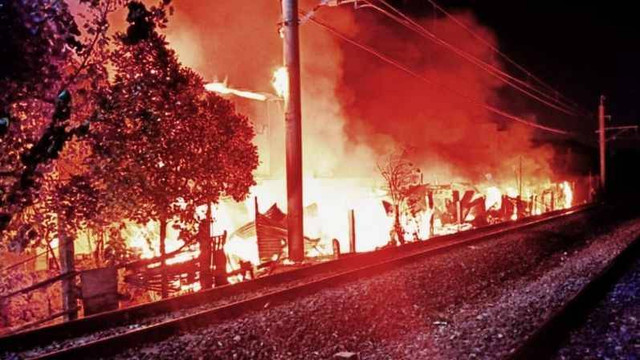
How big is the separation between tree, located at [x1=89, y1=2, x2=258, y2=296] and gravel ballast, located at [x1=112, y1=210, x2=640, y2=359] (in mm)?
3889

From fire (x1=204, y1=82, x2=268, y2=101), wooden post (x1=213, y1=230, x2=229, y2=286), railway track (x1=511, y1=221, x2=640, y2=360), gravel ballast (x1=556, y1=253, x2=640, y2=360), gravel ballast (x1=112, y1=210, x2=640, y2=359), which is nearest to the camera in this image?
railway track (x1=511, y1=221, x2=640, y2=360)

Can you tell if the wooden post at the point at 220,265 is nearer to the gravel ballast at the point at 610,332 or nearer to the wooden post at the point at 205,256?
the wooden post at the point at 205,256

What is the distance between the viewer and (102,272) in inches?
419

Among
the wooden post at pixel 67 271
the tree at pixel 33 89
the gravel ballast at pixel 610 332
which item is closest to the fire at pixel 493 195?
the gravel ballast at pixel 610 332

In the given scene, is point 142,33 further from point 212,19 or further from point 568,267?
point 212,19

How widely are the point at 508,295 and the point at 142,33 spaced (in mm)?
8249

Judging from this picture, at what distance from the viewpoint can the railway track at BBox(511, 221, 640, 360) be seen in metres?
6.88

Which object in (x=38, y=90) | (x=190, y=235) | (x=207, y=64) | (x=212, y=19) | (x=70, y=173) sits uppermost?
(x=212, y=19)

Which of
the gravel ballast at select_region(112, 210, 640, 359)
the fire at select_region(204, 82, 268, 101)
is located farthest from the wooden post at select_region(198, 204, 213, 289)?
the fire at select_region(204, 82, 268, 101)

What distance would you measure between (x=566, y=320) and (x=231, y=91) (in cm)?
1881

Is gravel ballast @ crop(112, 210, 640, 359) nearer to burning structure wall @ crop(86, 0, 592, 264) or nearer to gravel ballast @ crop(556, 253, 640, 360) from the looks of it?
gravel ballast @ crop(556, 253, 640, 360)

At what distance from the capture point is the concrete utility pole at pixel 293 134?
1527 cm

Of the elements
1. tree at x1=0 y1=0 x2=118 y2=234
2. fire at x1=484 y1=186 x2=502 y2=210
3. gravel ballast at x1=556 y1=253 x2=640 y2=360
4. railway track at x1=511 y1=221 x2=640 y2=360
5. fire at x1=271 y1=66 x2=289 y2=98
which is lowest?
gravel ballast at x1=556 y1=253 x2=640 y2=360

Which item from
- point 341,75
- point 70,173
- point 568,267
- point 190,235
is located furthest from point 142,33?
point 341,75
